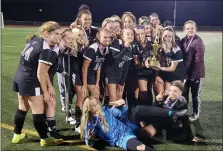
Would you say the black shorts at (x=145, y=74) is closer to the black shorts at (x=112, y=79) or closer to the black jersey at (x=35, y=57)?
the black shorts at (x=112, y=79)

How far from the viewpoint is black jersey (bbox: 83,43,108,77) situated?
2.14 m

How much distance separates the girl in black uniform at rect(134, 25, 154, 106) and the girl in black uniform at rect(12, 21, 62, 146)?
1.97ft

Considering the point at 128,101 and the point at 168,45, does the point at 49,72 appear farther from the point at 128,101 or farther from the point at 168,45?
the point at 168,45

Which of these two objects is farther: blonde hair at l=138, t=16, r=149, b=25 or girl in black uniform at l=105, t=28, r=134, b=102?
blonde hair at l=138, t=16, r=149, b=25

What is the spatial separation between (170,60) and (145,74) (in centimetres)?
22

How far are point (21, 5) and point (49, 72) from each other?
79cm

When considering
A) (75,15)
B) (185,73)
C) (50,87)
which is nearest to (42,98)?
(50,87)

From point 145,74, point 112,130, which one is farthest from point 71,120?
point 145,74

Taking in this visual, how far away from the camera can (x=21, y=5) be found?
256 cm

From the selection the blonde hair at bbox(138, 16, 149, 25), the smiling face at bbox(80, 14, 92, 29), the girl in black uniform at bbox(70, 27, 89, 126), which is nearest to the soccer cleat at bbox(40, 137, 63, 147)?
the girl in black uniform at bbox(70, 27, 89, 126)

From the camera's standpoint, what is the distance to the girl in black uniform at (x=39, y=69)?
2.00 m

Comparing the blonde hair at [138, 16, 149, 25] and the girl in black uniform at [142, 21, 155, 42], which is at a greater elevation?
the blonde hair at [138, 16, 149, 25]

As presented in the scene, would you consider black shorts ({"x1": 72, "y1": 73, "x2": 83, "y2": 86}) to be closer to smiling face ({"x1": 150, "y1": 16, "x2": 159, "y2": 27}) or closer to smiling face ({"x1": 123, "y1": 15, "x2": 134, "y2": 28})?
smiling face ({"x1": 123, "y1": 15, "x2": 134, "y2": 28})

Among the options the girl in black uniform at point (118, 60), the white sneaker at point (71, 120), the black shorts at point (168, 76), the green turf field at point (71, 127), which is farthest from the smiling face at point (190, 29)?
the white sneaker at point (71, 120)
